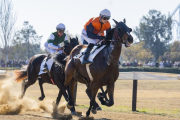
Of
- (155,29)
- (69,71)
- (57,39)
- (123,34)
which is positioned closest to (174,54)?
(155,29)

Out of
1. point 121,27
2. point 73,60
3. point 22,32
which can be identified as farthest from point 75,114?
point 22,32

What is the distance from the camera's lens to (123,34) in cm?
828

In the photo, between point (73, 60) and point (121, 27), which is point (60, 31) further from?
point (121, 27)

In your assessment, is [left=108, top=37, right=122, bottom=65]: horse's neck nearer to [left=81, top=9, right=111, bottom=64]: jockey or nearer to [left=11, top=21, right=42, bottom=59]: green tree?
[left=81, top=9, right=111, bottom=64]: jockey

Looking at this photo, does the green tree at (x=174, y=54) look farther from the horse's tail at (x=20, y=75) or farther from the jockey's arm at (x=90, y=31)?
the jockey's arm at (x=90, y=31)

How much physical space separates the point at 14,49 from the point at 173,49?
109 feet

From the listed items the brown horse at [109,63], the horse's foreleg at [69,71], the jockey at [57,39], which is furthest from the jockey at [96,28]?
the jockey at [57,39]

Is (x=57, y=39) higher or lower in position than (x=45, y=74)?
higher

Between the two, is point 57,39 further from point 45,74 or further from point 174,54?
point 174,54

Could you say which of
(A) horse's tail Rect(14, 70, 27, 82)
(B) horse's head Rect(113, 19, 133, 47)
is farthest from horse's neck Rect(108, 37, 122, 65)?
(A) horse's tail Rect(14, 70, 27, 82)

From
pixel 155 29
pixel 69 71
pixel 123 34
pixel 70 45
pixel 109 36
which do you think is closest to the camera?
pixel 123 34

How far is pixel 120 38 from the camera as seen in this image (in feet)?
27.5

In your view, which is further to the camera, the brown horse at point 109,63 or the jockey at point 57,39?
the jockey at point 57,39

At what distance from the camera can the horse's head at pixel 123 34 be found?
26.5 feet
